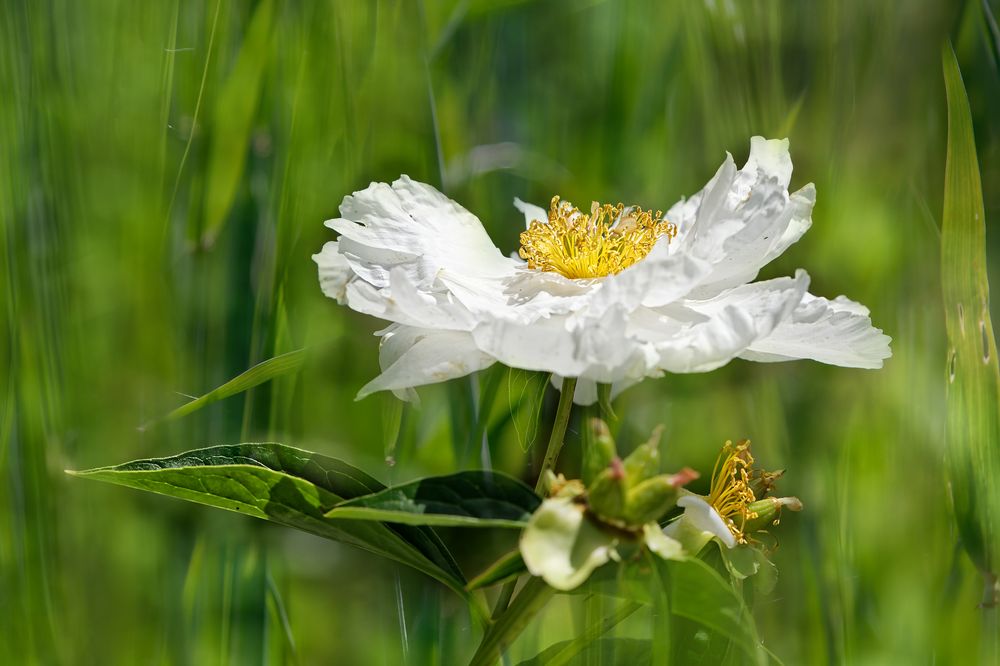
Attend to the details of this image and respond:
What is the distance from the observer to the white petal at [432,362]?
0.28 m

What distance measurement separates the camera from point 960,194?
427 millimetres

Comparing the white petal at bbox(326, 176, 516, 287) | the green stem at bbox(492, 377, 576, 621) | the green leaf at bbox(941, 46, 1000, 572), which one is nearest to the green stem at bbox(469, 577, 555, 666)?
the green stem at bbox(492, 377, 576, 621)

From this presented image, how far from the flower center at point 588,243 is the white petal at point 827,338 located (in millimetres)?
77

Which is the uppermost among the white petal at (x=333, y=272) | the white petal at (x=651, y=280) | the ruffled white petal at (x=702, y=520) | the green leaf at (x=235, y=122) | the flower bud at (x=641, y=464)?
the green leaf at (x=235, y=122)

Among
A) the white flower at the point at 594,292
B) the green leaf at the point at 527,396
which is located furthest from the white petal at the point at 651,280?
the green leaf at the point at 527,396

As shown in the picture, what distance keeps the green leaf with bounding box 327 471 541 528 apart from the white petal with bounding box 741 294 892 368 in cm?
9

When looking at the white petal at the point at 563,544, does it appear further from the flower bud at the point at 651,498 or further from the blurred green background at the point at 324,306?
the blurred green background at the point at 324,306

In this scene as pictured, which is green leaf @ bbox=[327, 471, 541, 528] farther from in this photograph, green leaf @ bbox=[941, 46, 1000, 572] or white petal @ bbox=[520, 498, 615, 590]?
green leaf @ bbox=[941, 46, 1000, 572]

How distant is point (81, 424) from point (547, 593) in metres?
0.30

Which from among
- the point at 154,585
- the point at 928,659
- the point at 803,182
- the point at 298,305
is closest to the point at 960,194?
the point at 803,182

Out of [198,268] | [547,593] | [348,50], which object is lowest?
[547,593]

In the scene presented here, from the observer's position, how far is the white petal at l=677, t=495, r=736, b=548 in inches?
10.4

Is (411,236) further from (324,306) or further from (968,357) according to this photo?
(968,357)

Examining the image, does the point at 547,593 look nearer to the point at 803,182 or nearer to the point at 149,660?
the point at 149,660
